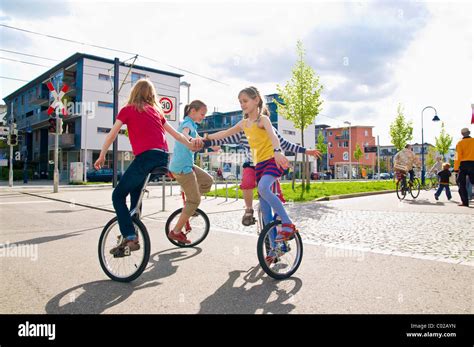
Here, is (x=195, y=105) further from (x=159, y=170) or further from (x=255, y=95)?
(x=159, y=170)

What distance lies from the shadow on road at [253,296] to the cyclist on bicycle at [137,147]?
0.98 meters

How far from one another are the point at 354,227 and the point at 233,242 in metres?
2.49

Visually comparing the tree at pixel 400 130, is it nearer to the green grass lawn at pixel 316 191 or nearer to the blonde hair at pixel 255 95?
the green grass lawn at pixel 316 191

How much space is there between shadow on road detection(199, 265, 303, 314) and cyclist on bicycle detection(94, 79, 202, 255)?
98 cm

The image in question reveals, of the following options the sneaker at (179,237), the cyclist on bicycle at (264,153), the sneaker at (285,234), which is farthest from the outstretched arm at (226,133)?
the sneaker at (179,237)

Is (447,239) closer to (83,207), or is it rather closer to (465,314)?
(465,314)

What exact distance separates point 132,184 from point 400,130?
29.6 metres

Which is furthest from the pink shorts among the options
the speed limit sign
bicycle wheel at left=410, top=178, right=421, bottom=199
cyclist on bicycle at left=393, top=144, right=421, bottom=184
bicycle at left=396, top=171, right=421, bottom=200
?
bicycle wheel at left=410, top=178, right=421, bottom=199

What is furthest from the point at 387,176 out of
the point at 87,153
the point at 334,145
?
the point at 87,153

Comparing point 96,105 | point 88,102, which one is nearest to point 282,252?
point 88,102

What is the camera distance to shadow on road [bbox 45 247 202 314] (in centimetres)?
256

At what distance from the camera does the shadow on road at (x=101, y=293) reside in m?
2.56

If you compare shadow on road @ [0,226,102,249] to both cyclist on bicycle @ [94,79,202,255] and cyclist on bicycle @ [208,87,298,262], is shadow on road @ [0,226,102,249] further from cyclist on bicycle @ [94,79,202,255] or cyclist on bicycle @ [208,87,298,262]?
cyclist on bicycle @ [208,87,298,262]
